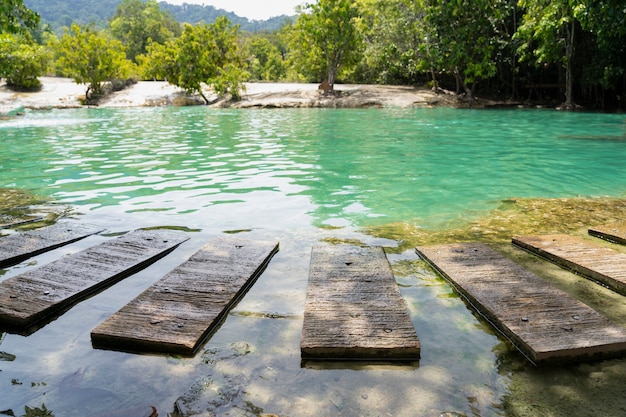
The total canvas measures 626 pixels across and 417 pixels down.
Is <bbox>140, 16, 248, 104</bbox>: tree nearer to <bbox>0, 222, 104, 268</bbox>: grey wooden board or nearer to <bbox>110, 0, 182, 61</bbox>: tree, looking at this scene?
<bbox>110, 0, 182, 61</bbox>: tree

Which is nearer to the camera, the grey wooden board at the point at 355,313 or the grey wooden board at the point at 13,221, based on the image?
the grey wooden board at the point at 355,313

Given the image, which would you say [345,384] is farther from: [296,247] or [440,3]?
[440,3]

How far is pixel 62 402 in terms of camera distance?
2107mm

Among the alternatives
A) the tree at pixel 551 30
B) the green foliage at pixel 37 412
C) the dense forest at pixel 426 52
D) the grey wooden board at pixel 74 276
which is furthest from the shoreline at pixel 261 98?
the green foliage at pixel 37 412

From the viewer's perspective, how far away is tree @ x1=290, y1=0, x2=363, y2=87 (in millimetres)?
27688

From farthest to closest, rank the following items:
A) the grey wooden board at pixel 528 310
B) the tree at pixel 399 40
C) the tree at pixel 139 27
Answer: the tree at pixel 139 27 → the tree at pixel 399 40 → the grey wooden board at pixel 528 310

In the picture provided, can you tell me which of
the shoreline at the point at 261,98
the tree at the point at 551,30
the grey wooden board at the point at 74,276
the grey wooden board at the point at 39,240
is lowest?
the grey wooden board at the point at 74,276

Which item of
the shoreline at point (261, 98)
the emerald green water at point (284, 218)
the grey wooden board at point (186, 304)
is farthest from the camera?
the shoreline at point (261, 98)

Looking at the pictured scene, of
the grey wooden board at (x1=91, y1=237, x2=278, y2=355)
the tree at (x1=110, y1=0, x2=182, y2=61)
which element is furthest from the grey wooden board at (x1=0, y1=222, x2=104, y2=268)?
the tree at (x1=110, y1=0, x2=182, y2=61)

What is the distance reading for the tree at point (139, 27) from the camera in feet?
181

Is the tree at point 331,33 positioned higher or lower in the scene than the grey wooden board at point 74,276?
higher

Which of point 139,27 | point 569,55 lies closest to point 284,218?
point 569,55

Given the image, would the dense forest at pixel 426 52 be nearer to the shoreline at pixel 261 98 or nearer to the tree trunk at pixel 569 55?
the tree trunk at pixel 569 55

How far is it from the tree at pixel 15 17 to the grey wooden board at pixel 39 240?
5252 mm
